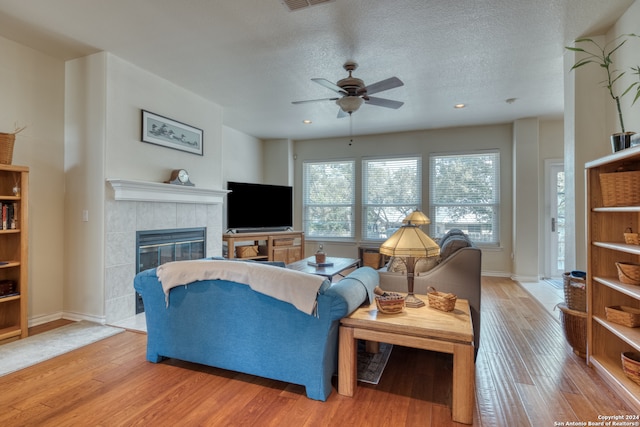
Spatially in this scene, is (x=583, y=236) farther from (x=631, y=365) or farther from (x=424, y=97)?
(x=424, y=97)

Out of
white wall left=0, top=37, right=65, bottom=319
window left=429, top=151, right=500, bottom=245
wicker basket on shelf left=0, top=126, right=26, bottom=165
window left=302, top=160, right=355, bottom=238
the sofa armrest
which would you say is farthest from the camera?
window left=302, top=160, right=355, bottom=238

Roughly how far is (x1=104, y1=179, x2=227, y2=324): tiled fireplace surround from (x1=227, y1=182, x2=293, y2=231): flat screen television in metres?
1.37

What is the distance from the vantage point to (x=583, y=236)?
9.72 feet

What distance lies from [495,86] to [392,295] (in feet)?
10.6

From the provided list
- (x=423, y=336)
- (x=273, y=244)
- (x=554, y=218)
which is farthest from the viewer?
(x=273, y=244)

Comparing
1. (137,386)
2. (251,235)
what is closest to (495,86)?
(251,235)

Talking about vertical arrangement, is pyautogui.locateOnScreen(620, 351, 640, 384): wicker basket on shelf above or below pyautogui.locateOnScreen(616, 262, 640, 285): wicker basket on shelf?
below

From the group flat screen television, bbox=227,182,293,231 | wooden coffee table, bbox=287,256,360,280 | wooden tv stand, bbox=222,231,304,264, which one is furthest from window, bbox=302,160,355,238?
wooden coffee table, bbox=287,256,360,280

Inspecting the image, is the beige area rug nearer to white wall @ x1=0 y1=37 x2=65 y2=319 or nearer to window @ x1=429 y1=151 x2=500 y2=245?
white wall @ x1=0 y1=37 x2=65 y2=319

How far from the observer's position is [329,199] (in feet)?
22.6

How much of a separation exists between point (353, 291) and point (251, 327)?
692 mm

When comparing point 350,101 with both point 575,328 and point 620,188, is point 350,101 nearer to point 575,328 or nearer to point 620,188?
point 620,188

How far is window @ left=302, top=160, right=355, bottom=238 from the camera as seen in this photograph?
6.75 m

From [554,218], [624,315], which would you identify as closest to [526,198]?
[554,218]
